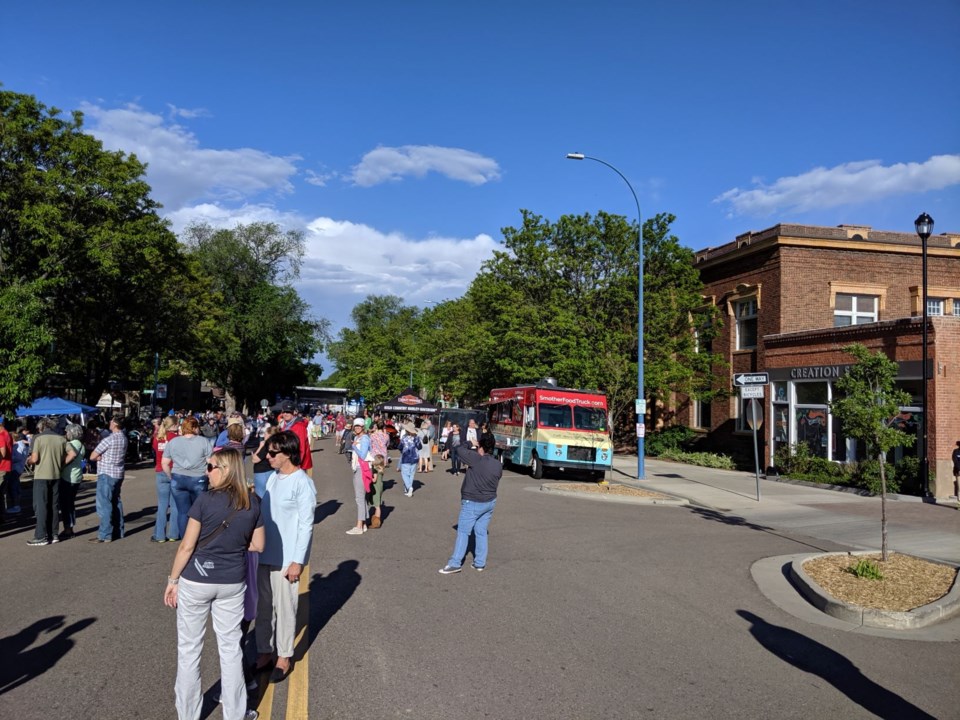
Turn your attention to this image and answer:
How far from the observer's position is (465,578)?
857 centimetres

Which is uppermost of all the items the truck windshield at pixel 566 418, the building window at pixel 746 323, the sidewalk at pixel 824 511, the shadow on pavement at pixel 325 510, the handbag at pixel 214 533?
the building window at pixel 746 323

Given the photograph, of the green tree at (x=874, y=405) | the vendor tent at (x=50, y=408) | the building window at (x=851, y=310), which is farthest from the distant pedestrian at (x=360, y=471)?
the building window at (x=851, y=310)

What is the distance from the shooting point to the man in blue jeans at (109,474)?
33.3ft

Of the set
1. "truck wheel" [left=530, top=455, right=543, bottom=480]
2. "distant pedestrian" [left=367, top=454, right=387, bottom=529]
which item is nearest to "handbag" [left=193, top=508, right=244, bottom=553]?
"distant pedestrian" [left=367, top=454, right=387, bottom=529]

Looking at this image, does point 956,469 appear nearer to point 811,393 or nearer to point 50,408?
point 811,393

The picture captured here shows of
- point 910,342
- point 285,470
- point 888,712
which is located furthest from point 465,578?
point 910,342

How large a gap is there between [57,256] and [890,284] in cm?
2869

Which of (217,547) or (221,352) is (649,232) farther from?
(221,352)

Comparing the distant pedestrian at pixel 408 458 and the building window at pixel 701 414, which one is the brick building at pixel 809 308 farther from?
the distant pedestrian at pixel 408 458

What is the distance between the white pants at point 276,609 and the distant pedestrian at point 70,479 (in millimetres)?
6351

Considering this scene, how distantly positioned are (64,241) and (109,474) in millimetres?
16094

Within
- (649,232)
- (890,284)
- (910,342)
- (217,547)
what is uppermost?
(649,232)

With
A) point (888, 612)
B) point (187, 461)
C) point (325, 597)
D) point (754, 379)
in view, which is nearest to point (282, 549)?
point (325, 597)

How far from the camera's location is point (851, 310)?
89.9 ft
